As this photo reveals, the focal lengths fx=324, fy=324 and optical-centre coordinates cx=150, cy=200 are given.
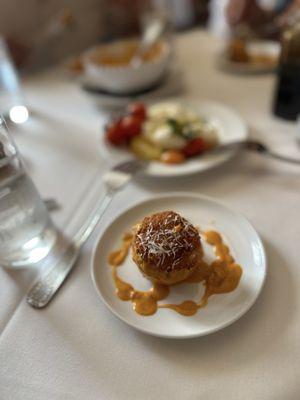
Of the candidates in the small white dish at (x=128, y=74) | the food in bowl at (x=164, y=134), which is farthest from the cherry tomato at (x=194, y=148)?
the small white dish at (x=128, y=74)

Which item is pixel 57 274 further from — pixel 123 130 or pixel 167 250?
pixel 123 130

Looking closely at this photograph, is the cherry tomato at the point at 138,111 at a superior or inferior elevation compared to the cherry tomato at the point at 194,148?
superior

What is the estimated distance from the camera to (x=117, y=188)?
0.85 meters

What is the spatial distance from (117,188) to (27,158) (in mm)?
379

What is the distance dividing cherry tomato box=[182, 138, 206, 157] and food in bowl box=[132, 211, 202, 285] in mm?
344

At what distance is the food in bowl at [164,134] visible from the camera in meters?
0.92

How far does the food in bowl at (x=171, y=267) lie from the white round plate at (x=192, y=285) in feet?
0.03

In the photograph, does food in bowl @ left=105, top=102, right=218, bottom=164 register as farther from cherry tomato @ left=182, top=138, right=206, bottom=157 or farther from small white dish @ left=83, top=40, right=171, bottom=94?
small white dish @ left=83, top=40, right=171, bottom=94

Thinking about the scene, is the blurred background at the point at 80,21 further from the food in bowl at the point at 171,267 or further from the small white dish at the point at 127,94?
the food in bowl at the point at 171,267

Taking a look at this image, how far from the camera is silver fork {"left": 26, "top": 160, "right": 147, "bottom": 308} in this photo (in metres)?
0.63

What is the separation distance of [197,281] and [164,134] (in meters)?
0.48

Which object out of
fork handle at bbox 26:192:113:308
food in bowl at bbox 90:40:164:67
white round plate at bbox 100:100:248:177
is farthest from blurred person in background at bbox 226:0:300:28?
fork handle at bbox 26:192:113:308

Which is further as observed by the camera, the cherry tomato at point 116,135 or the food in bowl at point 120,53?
the food in bowl at point 120,53

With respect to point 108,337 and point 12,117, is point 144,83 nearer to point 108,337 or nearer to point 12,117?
point 12,117
